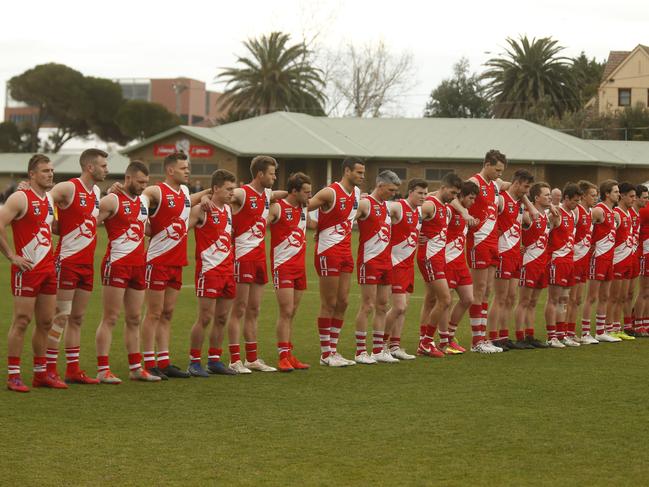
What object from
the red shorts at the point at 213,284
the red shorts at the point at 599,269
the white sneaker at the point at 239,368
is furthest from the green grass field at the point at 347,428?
the red shorts at the point at 599,269

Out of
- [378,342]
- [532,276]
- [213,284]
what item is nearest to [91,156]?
[213,284]

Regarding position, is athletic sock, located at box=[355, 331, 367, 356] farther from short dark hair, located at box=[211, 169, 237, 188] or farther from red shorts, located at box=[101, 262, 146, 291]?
red shorts, located at box=[101, 262, 146, 291]

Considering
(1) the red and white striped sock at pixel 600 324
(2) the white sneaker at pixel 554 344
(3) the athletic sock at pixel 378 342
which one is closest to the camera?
(3) the athletic sock at pixel 378 342

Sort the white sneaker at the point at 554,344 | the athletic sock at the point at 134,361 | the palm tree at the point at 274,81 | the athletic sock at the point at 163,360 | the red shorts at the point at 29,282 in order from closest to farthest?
the red shorts at the point at 29,282, the athletic sock at the point at 134,361, the athletic sock at the point at 163,360, the white sneaker at the point at 554,344, the palm tree at the point at 274,81

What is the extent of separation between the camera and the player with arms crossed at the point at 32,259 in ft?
32.7

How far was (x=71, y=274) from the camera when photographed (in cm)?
1039

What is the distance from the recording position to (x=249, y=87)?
81.6 m

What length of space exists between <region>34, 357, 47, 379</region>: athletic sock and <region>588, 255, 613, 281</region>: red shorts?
8.07 metres

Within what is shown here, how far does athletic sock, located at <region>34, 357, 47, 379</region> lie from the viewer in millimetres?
10273

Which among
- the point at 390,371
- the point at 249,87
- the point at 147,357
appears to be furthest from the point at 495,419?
the point at 249,87

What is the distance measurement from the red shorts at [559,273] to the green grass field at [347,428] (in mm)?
1991

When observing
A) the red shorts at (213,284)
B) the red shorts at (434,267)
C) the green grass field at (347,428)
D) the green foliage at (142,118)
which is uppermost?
the green foliage at (142,118)

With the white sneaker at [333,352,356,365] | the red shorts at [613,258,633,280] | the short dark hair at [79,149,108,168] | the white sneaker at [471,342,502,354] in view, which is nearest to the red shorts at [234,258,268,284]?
the white sneaker at [333,352,356,365]

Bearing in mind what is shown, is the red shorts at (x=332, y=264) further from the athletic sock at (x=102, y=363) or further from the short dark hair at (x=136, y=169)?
the athletic sock at (x=102, y=363)
